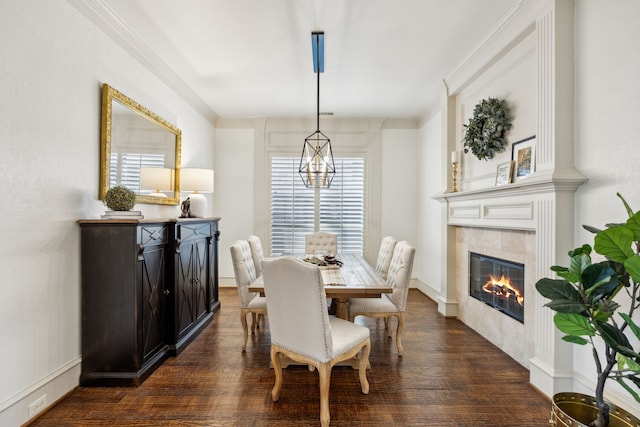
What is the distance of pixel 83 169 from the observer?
94.8 inches

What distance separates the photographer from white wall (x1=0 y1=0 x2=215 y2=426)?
6.01 ft

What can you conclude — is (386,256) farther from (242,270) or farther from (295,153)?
(295,153)

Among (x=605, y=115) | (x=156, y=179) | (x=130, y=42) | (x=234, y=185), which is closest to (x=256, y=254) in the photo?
(x=156, y=179)

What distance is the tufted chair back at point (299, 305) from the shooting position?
191 centimetres

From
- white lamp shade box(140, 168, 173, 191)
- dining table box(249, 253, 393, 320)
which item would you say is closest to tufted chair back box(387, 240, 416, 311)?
dining table box(249, 253, 393, 320)

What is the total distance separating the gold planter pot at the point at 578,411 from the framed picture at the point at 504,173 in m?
1.73

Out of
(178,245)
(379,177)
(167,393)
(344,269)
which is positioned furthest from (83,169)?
(379,177)

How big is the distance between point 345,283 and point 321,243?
6.74ft

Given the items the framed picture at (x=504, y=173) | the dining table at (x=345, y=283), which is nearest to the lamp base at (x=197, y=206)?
the dining table at (x=345, y=283)

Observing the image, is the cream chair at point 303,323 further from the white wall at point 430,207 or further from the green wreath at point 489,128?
the white wall at point 430,207

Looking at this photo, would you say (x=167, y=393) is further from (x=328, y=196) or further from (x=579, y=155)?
(x=328, y=196)

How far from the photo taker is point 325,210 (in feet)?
18.0

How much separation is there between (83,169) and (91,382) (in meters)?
1.58

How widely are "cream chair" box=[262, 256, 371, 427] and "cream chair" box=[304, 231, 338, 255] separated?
7.82 ft
